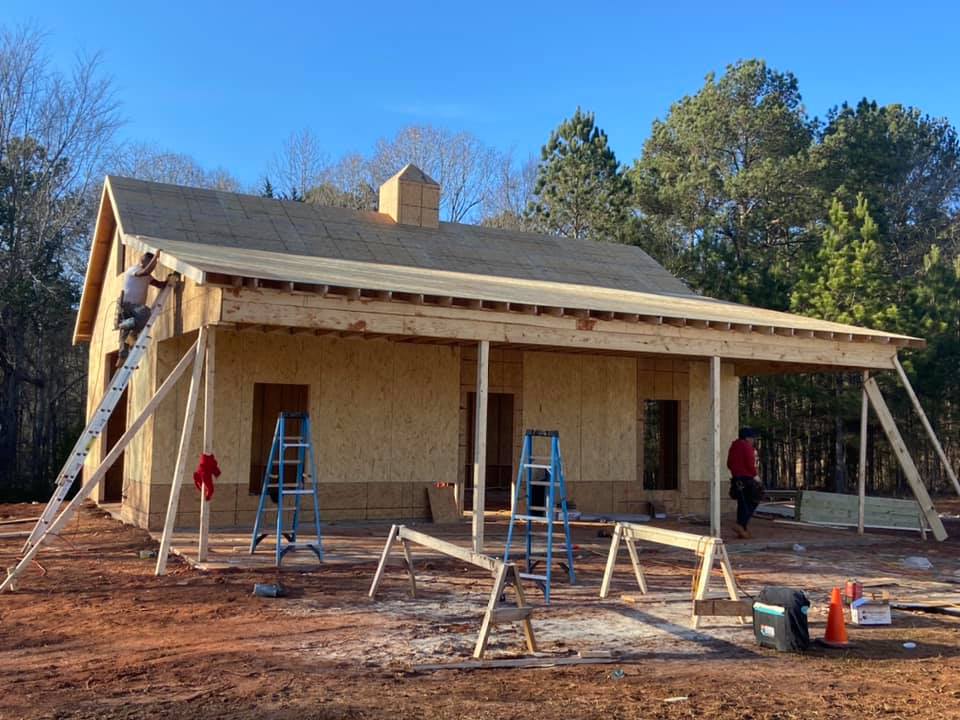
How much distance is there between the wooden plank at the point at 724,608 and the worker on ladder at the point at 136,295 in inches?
287

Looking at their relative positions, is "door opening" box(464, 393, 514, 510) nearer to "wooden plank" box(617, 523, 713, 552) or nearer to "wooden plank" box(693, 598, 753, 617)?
"wooden plank" box(617, 523, 713, 552)

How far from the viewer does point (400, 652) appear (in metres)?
6.18

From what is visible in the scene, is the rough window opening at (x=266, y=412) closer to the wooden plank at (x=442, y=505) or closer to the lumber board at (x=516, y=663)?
the wooden plank at (x=442, y=505)

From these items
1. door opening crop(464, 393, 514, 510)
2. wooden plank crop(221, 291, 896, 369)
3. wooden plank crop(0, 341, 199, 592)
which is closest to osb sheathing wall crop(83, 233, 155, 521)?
wooden plank crop(0, 341, 199, 592)

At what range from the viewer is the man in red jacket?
13117 mm

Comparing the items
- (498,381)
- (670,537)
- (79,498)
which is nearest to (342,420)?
(498,381)

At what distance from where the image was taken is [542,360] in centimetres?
1519

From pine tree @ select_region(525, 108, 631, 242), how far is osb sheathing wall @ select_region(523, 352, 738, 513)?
14.0 meters

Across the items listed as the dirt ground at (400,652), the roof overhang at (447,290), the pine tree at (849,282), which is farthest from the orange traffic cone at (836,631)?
the pine tree at (849,282)

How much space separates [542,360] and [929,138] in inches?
996

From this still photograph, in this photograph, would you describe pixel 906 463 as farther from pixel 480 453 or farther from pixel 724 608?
pixel 724 608

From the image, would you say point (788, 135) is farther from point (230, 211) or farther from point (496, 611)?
point (496, 611)

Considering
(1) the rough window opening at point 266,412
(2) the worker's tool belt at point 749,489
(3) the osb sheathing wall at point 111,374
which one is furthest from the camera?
(1) the rough window opening at point 266,412

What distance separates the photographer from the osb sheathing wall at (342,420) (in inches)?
502
